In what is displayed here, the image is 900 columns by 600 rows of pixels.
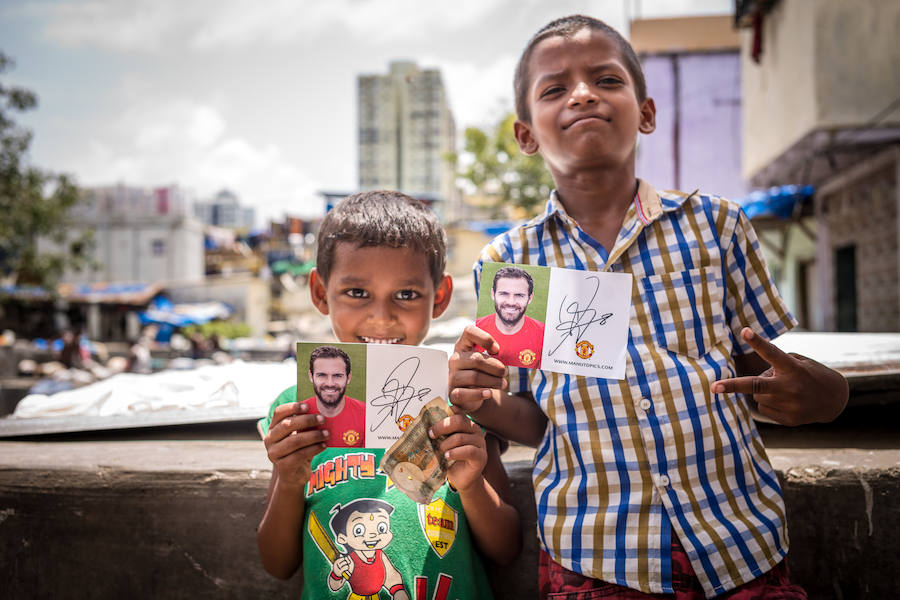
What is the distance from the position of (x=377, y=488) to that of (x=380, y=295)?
1.53 ft

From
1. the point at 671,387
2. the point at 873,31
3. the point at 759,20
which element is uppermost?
the point at 759,20

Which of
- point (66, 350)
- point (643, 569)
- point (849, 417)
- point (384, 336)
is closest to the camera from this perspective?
point (643, 569)

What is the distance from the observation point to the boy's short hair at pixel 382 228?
138 cm

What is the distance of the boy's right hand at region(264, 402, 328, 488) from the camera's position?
3.61ft

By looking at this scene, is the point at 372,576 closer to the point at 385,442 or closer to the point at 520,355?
the point at 385,442

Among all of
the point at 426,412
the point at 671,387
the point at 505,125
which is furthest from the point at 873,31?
the point at 505,125

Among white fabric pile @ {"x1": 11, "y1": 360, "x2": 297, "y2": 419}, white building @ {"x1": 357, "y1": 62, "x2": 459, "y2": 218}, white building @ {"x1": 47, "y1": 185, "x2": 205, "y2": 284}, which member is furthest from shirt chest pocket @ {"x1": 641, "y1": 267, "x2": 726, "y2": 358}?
white building @ {"x1": 47, "y1": 185, "x2": 205, "y2": 284}

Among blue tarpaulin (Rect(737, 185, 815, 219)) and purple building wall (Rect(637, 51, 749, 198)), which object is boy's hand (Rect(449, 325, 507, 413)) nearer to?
blue tarpaulin (Rect(737, 185, 815, 219))

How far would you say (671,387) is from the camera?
1.19 m

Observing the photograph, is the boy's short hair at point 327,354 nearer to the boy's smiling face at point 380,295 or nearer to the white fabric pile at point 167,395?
the boy's smiling face at point 380,295

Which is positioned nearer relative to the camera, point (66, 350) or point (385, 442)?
point (385, 442)

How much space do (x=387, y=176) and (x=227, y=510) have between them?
3197 cm

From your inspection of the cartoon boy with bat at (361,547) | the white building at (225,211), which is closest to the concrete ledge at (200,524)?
the cartoon boy with bat at (361,547)
